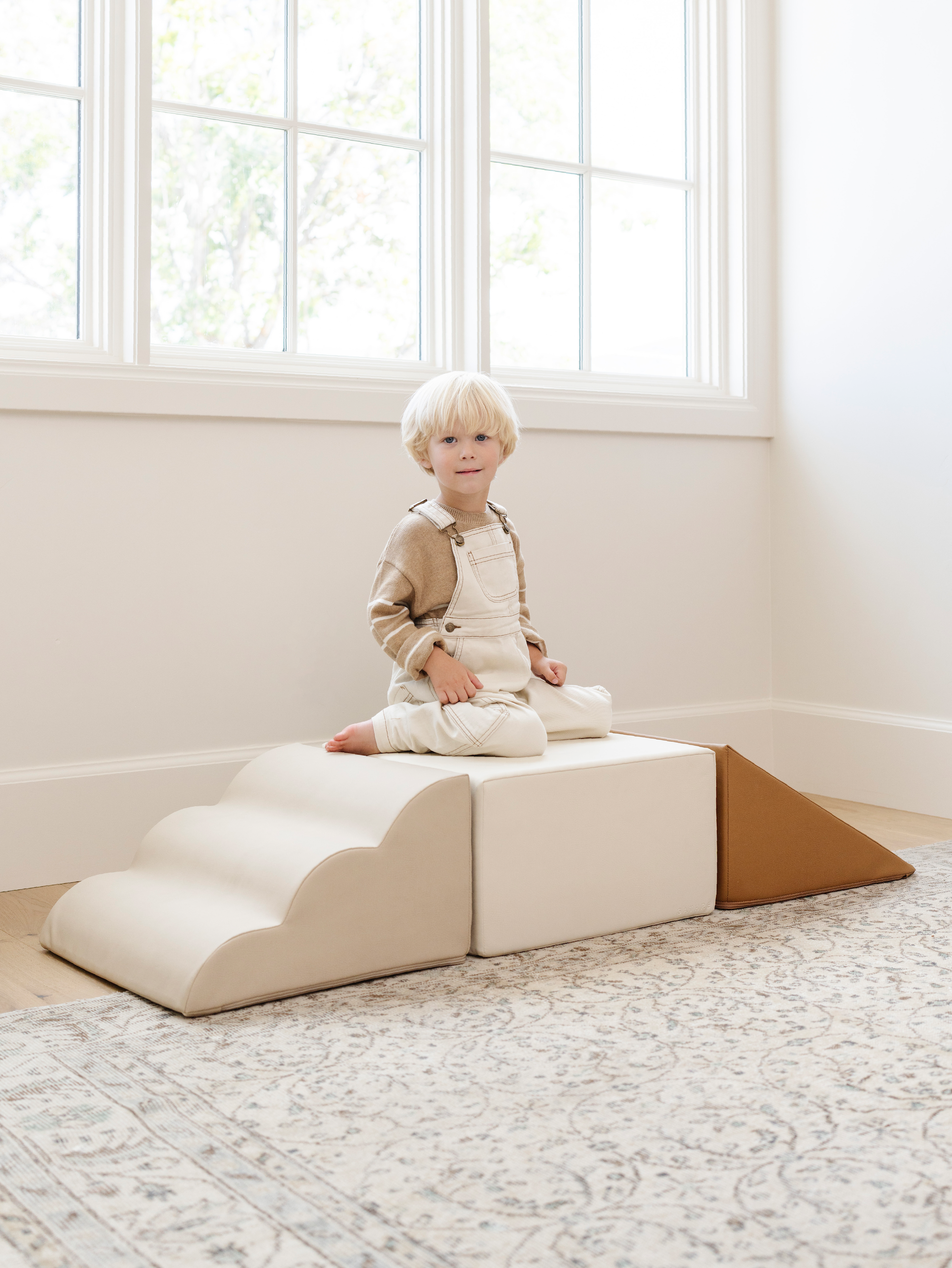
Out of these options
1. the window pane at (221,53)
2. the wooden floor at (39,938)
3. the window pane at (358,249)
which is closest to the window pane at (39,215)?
the window pane at (221,53)

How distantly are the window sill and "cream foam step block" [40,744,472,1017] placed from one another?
975mm

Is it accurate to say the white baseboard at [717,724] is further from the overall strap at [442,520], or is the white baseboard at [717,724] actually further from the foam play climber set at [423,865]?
the overall strap at [442,520]

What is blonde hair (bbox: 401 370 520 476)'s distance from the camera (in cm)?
243

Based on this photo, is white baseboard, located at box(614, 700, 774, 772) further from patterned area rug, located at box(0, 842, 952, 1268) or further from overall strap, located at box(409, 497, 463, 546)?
patterned area rug, located at box(0, 842, 952, 1268)

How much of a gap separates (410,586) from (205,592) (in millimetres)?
663

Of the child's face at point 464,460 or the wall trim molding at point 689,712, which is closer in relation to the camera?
the child's face at point 464,460

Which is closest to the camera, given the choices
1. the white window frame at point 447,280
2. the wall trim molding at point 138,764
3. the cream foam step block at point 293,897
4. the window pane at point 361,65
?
the cream foam step block at point 293,897

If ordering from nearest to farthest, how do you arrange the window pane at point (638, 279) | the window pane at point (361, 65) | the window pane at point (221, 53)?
the window pane at point (221, 53), the window pane at point (361, 65), the window pane at point (638, 279)

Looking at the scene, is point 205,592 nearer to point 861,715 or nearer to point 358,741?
point 358,741

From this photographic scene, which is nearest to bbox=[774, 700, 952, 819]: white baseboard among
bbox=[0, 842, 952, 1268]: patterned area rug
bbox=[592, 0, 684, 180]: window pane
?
bbox=[0, 842, 952, 1268]: patterned area rug

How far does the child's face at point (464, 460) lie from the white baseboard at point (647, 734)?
2.85ft

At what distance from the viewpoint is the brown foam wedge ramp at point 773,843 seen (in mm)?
2432

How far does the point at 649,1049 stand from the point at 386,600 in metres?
0.99

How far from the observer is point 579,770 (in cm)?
223
